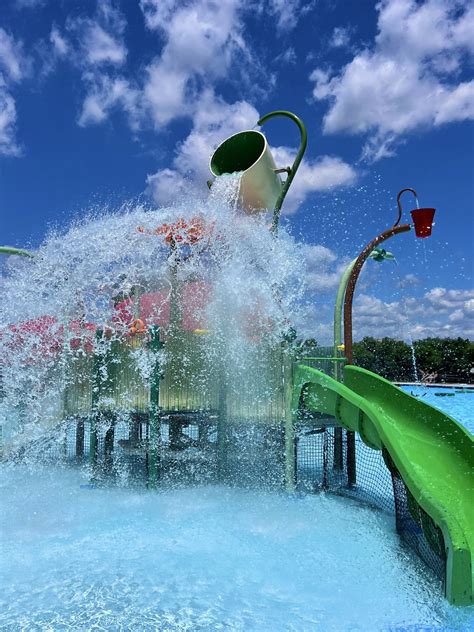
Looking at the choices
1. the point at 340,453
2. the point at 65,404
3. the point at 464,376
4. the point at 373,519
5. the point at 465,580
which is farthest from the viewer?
the point at 464,376

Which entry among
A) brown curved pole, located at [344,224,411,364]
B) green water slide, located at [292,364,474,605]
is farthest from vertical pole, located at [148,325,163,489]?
brown curved pole, located at [344,224,411,364]

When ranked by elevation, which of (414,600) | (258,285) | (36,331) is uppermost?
(258,285)

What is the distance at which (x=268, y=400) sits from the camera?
6559mm

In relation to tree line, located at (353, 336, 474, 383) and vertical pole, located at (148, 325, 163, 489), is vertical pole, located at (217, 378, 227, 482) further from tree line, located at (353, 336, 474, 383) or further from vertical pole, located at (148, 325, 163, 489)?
tree line, located at (353, 336, 474, 383)

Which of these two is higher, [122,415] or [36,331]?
[36,331]

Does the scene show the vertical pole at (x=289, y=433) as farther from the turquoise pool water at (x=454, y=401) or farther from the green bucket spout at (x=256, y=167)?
the turquoise pool water at (x=454, y=401)

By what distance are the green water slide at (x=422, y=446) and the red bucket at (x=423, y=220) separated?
3.19 metres

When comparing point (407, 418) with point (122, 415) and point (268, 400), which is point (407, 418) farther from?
point (122, 415)

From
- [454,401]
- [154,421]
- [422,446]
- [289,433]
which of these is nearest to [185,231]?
[154,421]

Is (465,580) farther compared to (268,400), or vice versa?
(268,400)

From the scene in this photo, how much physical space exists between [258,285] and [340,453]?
2783 mm

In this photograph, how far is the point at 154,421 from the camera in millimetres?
6574

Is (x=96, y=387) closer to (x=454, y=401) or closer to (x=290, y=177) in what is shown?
(x=290, y=177)

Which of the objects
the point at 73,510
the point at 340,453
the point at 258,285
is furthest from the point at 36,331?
the point at 340,453
